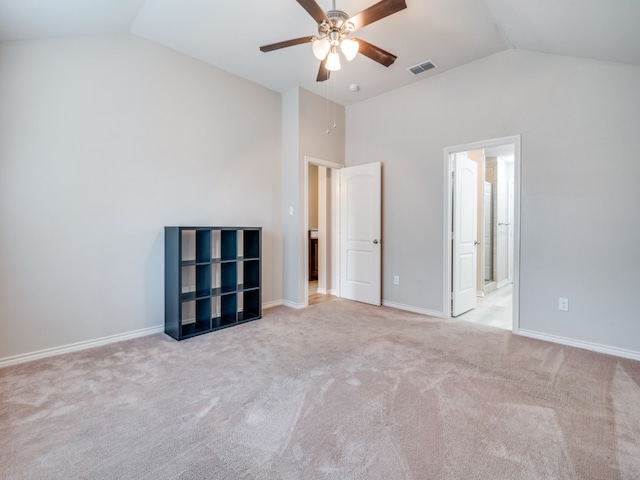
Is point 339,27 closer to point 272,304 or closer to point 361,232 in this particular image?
point 361,232

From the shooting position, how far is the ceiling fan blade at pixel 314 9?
2053mm

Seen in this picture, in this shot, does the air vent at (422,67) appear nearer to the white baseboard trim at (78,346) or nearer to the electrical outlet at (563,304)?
the electrical outlet at (563,304)

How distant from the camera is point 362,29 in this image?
9.68ft

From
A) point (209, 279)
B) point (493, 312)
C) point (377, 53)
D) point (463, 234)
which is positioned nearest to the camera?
point (377, 53)

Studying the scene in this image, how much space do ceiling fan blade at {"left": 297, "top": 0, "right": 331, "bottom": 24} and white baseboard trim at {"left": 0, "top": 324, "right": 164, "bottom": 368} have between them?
322cm

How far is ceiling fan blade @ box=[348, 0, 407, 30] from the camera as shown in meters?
2.04

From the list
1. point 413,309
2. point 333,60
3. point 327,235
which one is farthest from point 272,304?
point 333,60

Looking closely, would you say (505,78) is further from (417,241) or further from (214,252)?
(214,252)

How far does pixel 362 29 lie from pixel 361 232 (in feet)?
8.25

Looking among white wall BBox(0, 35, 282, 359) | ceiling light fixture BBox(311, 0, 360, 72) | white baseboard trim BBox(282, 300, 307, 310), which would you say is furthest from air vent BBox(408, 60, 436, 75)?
white baseboard trim BBox(282, 300, 307, 310)

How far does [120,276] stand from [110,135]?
1.35 meters

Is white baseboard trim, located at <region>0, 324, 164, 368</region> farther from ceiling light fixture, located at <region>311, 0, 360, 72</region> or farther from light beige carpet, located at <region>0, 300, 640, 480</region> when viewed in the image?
ceiling light fixture, located at <region>311, 0, 360, 72</region>

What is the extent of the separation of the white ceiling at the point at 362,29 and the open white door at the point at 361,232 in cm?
146

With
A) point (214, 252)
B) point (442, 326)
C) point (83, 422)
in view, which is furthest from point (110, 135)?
→ point (442, 326)
